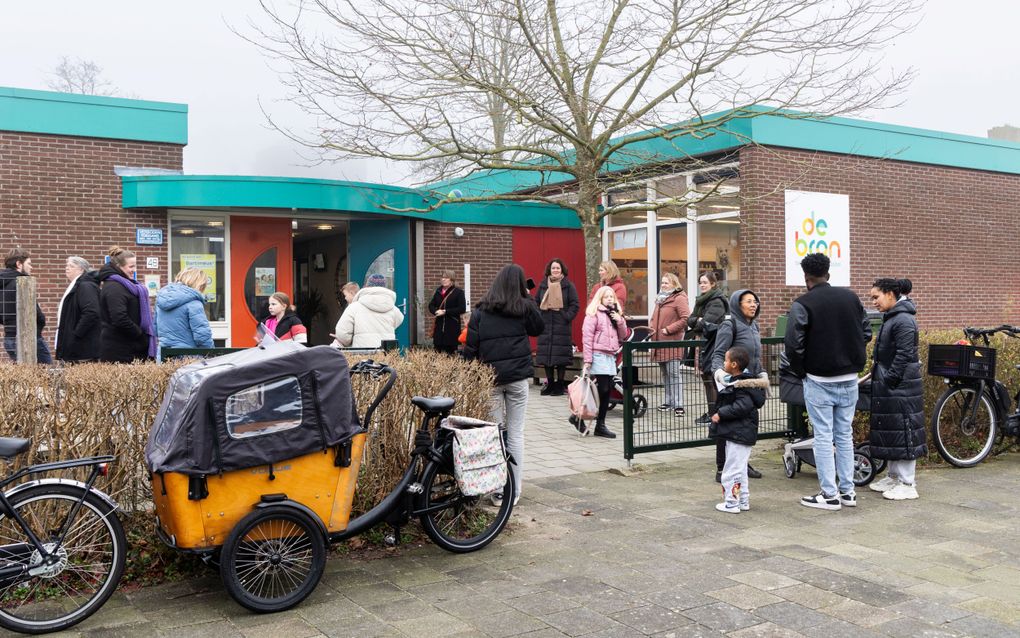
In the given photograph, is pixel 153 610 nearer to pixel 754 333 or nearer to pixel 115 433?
pixel 115 433

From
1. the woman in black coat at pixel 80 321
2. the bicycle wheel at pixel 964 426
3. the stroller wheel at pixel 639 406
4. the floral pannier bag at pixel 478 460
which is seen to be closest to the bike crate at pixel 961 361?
the bicycle wheel at pixel 964 426

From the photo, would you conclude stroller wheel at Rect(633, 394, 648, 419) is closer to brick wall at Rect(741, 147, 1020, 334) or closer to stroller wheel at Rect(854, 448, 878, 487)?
stroller wheel at Rect(854, 448, 878, 487)

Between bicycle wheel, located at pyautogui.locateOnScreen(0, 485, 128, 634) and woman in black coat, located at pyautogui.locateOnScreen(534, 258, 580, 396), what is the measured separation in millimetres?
8749

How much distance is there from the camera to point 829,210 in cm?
1602

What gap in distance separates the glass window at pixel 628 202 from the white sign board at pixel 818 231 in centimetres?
280

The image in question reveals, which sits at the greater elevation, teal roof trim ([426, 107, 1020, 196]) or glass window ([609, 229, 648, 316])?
teal roof trim ([426, 107, 1020, 196])

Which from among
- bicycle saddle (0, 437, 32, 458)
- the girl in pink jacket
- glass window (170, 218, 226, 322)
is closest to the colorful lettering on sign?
the girl in pink jacket

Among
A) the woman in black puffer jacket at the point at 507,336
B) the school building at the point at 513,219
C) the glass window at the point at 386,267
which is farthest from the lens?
the glass window at the point at 386,267

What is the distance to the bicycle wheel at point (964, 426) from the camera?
8.16 meters

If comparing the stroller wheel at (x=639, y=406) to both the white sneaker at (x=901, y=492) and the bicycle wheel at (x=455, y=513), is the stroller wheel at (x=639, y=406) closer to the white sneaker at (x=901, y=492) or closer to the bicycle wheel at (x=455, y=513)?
the white sneaker at (x=901, y=492)

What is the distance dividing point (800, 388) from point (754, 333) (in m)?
0.60

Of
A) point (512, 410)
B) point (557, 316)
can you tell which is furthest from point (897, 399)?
point (557, 316)

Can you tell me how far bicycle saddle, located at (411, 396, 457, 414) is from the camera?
540cm

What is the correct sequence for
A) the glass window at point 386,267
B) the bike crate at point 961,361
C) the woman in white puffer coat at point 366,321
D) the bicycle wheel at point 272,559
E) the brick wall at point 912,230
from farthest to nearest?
the glass window at point 386,267 → the brick wall at point 912,230 → the woman in white puffer coat at point 366,321 → the bike crate at point 961,361 → the bicycle wheel at point 272,559
